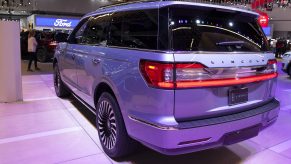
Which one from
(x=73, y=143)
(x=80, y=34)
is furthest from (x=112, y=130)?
(x=80, y=34)

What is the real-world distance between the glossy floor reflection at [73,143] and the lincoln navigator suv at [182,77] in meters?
0.36

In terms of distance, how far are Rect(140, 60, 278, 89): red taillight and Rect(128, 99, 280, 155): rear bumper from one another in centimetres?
32

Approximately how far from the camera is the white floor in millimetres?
3199

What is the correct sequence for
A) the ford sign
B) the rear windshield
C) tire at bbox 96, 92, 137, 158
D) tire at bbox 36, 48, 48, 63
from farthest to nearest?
the ford sign
tire at bbox 36, 48, 48, 63
tire at bbox 96, 92, 137, 158
the rear windshield

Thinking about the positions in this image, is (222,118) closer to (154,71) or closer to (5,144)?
(154,71)

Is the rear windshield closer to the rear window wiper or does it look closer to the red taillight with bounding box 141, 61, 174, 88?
the rear window wiper

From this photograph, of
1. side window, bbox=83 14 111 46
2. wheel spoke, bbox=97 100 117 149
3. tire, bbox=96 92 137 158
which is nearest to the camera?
tire, bbox=96 92 137 158

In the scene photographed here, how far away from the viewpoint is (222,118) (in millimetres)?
2479

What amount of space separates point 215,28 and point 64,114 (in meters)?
3.14

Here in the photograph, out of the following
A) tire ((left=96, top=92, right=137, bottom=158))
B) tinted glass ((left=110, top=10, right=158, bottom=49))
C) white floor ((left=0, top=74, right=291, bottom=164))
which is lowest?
white floor ((left=0, top=74, right=291, bottom=164))

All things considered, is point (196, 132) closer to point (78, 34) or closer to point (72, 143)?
point (72, 143)

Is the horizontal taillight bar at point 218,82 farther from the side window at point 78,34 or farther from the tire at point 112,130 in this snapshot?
the side window at point 78,34

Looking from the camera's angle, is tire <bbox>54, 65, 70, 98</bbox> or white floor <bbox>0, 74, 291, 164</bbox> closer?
white floor <bbox>0, 74, 291, 164</bbox>

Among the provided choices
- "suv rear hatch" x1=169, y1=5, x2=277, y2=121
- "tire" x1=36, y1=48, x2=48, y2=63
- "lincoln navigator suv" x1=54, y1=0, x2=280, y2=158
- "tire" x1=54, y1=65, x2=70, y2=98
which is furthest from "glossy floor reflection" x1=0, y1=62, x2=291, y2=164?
"tire" x1=36, y1=48, x2=48, y2=63
